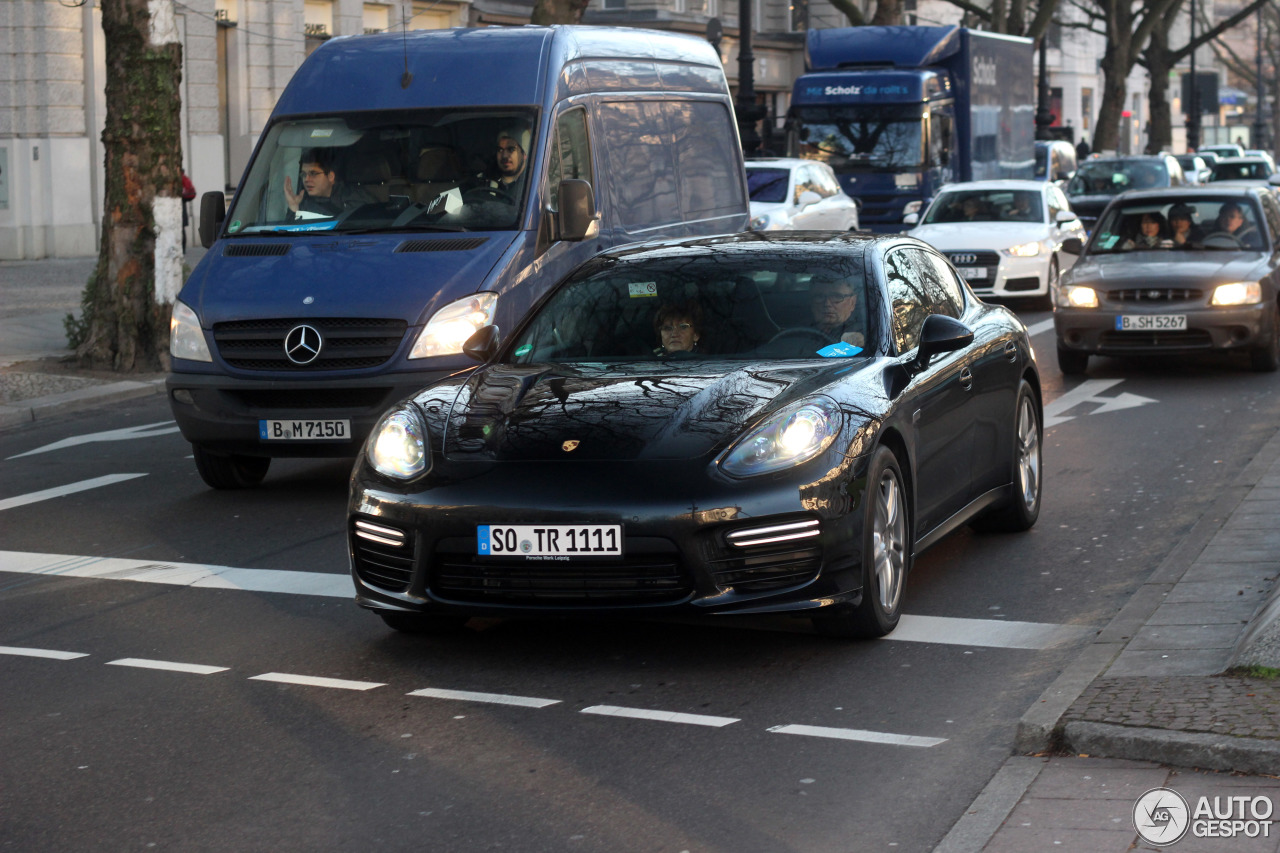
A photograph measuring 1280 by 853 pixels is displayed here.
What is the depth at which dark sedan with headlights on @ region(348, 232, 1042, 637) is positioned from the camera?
19.9ft

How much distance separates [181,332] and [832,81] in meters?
19.9

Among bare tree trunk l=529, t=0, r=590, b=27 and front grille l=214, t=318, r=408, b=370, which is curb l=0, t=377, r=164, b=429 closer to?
front grille l=214, t=318, r=408, b=370

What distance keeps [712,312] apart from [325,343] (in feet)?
10.1

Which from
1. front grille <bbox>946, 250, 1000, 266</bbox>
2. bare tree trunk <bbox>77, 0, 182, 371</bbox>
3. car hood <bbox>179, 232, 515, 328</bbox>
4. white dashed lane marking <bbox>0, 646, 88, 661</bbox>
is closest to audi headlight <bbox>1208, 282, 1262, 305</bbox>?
front grille <bbox>946, 250, 1000, 266</bbox>

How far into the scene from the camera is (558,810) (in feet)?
15.7

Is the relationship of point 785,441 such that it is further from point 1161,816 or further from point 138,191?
point 138,191

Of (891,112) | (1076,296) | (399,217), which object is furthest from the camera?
(891,112)

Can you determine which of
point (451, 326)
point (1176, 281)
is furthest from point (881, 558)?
point (1176, 281)

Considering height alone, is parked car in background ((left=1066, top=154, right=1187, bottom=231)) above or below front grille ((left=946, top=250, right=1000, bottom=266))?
above

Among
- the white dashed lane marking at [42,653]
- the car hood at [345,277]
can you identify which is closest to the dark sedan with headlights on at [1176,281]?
the car hood at [345,277]

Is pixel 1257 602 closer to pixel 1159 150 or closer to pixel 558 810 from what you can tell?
pixel 558 810

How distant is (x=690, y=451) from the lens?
20.1ft

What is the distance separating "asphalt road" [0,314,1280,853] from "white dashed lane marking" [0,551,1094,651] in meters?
0.02

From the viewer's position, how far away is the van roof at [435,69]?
36.2 feet
